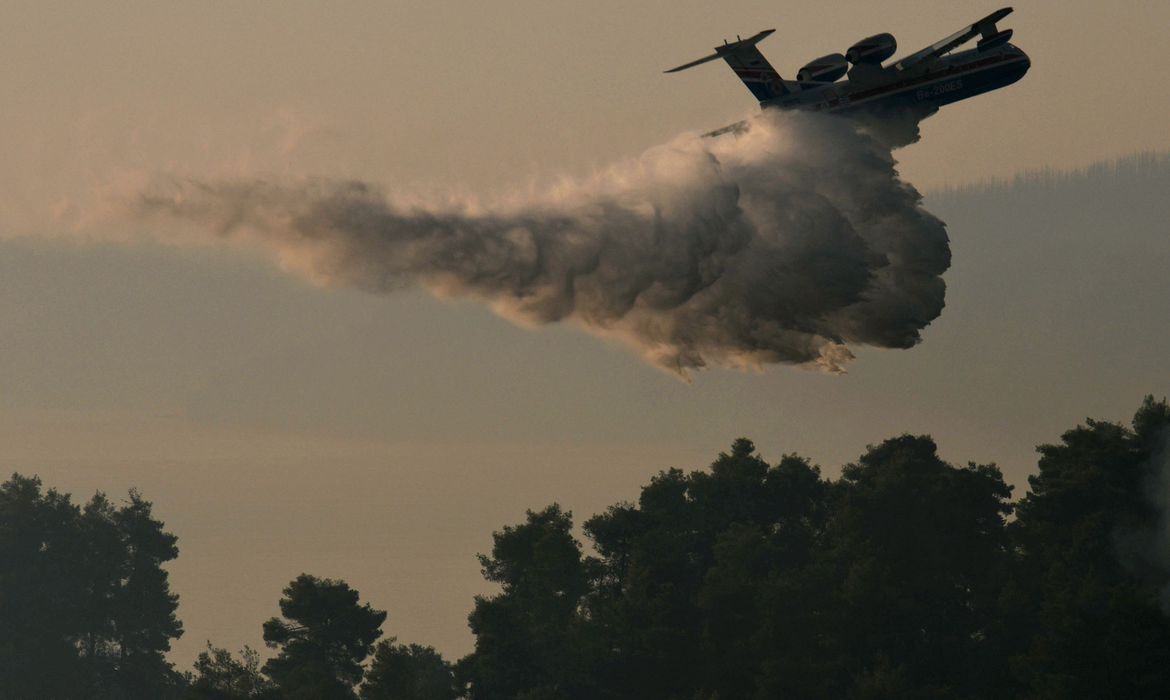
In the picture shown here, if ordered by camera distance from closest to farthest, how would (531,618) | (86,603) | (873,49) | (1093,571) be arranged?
(873,49) → (1093,571) → (531,618) → (86,603)

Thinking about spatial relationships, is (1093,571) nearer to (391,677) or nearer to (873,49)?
(391,677)

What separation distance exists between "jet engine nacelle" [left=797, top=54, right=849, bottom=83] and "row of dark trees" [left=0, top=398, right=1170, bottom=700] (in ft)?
109

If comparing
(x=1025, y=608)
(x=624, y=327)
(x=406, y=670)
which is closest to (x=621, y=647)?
(x=406, y=670)

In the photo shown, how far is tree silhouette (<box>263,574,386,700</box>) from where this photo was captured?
431 ft

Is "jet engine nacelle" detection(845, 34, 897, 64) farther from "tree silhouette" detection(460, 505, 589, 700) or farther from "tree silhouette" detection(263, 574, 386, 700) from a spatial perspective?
"tree silhouette" detection(263, 574, 386, 700)

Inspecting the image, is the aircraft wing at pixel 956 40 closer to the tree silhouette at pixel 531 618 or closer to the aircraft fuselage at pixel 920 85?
the aircraft fuselage at pixel 920 85

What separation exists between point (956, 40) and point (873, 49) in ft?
8.25

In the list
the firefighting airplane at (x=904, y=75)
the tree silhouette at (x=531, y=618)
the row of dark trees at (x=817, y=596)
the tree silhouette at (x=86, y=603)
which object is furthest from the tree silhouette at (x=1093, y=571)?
the tree silhouette at (x=86, y=603)

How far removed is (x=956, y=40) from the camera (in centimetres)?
7556

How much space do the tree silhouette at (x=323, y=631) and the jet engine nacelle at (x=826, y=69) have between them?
6274 centimetres

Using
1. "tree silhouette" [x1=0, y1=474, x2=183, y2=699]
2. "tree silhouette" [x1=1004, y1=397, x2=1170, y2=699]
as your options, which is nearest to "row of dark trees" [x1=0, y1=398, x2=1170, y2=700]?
"tree silhouette" [x1=1004, y1=397, x2=1170, y2=699]

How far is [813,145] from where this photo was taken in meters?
77.1

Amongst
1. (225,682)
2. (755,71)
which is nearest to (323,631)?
(225,682)

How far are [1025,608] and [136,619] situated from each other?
7461 cm
